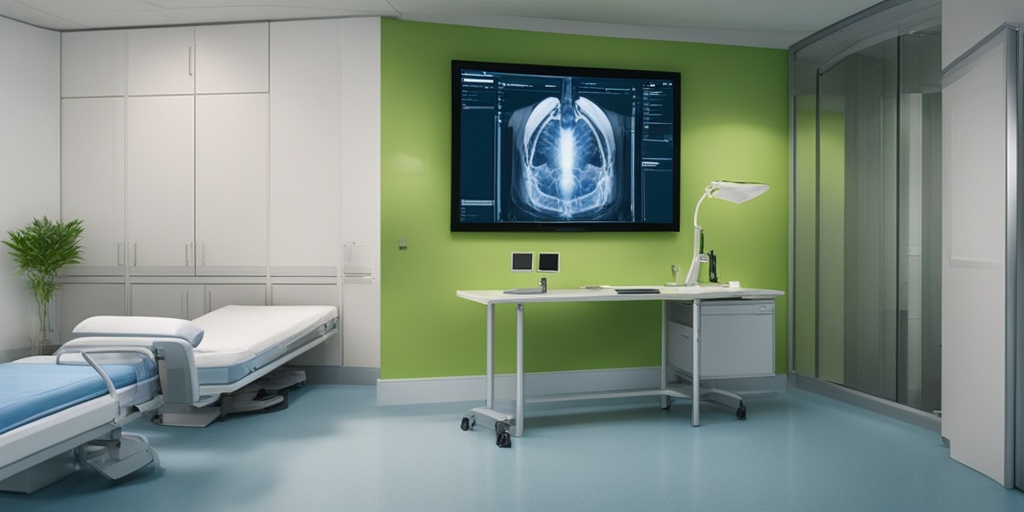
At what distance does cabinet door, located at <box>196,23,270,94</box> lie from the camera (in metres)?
5.67

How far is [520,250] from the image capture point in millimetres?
5207

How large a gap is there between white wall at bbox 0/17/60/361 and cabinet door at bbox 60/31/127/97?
0.24 ft

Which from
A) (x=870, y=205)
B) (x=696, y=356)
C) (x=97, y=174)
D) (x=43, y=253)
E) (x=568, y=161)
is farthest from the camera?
(x=97, y=174)

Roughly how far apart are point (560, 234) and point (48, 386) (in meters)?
3.50

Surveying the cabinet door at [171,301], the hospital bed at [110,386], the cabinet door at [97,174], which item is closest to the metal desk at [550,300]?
A: the hospital bed at [110,386]

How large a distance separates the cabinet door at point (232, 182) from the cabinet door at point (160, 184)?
111 millimetres

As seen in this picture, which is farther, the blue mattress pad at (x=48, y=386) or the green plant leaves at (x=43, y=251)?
the green plant leaves at (x=43, y=251)

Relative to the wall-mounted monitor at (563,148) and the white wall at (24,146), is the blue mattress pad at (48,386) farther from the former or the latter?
the white wall at (24,146)

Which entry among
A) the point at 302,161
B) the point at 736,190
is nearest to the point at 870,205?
the point at 736,190

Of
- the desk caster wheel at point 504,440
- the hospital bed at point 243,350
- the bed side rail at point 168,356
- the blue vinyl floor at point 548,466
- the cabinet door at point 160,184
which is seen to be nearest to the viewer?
the blue vinyl floor at point 548,466

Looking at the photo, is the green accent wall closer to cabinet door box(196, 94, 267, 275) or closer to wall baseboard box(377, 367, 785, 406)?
wall baseboard box(377, 367, 785, 406)

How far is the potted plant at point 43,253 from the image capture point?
5473 millimetres

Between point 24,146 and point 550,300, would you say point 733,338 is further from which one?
point 24,146

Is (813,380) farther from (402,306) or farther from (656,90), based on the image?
(402,306)
